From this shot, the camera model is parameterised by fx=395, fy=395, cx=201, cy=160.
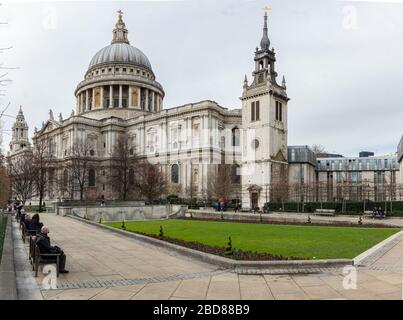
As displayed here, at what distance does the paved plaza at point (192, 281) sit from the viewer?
8633mm

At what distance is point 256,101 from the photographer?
227 feet

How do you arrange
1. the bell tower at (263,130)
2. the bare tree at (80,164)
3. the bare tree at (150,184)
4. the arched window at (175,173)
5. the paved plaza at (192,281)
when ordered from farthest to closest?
the arched window at (175,173), the bare tree at (80,164), the bell tower at (263,130), the bare tree at (150,184), the paved plaza at (192,281)

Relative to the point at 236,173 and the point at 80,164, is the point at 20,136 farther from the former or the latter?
the point at 236,173

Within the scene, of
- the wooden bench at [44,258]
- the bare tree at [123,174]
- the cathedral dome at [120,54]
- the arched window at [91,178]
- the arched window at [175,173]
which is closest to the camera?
the wooden bench at [44,258]

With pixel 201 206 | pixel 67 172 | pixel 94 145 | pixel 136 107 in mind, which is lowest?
pixel 201 206

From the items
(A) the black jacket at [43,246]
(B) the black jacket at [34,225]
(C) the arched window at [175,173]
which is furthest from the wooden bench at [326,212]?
(C) the arched window at [175,173]

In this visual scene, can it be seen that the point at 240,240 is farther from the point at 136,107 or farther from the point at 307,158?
the point at 136,107

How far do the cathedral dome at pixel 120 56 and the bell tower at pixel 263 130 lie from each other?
41988 millimetres

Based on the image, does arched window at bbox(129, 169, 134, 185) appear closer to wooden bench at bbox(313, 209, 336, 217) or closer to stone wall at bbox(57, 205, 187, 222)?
stone wall at bbox(57, 205, 187, 222)

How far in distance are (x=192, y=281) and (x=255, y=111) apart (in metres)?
61.2

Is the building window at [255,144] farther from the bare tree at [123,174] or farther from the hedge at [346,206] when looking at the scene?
the bare tree at [123,174]

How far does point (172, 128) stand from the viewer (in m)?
83.5
